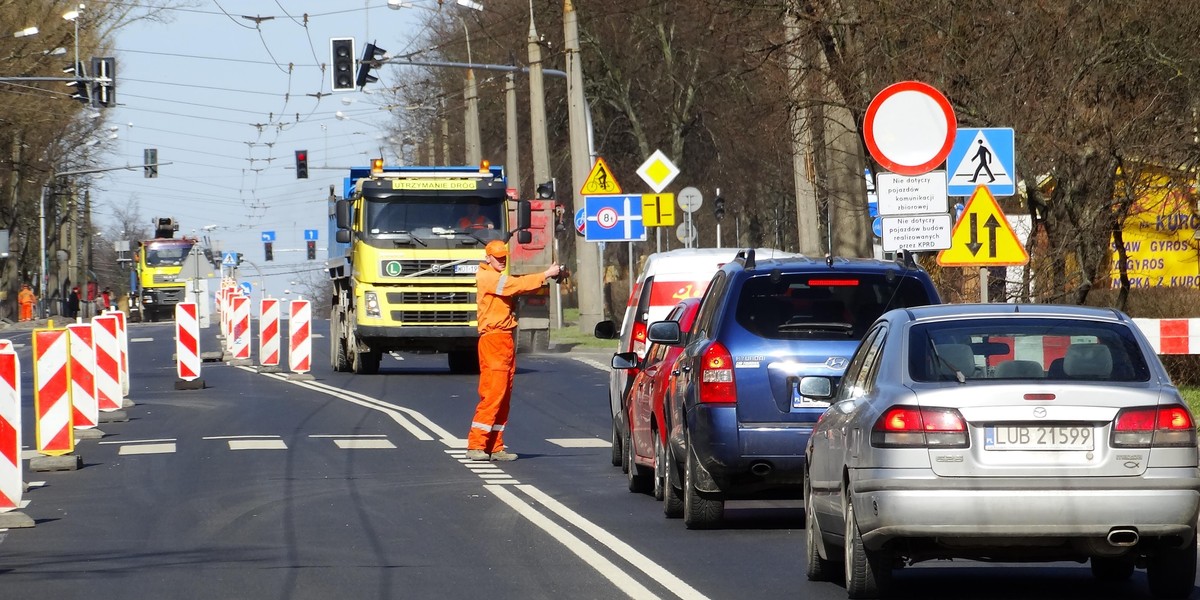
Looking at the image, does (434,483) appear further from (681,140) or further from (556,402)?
(681,140)

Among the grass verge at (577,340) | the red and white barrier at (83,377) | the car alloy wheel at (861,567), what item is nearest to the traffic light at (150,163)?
the grass verge at (577,340)

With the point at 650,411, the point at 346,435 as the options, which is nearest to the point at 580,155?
the point at 346,435

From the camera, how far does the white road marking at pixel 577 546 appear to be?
10.1 metres

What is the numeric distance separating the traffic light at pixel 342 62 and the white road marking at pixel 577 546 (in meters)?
24.7

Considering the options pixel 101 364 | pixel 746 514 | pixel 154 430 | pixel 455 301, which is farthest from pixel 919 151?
pixel 455 301

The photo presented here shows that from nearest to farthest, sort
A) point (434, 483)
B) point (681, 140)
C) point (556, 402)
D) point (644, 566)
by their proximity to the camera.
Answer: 1. point (644, 566)
2. point (434, 483)
3. point (556, 402)
4. point (681, 140)

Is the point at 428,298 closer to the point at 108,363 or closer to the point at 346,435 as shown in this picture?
the point at 108,363

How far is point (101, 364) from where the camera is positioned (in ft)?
80.3

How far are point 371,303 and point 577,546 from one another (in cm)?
2113

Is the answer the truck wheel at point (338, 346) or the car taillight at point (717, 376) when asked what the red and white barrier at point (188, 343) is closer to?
the truck wheel at point (338, 346)

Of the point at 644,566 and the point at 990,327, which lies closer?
the point at 990,327

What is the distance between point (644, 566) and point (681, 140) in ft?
169

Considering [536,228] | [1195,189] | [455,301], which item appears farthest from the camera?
[536,228]

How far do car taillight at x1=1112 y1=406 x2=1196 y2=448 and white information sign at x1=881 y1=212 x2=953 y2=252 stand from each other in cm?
747
